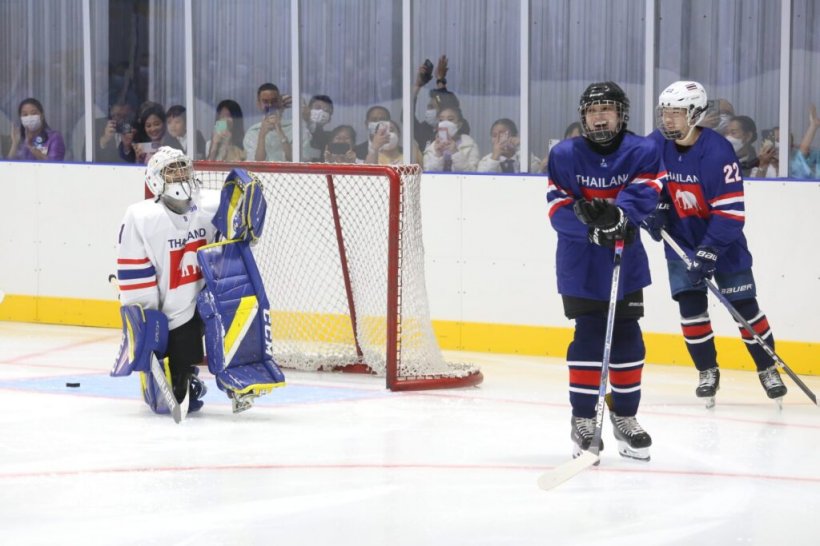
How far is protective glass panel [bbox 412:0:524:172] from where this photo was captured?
24.0 ft

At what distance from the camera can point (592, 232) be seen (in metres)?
4.34

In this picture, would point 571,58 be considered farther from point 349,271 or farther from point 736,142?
point 349,271

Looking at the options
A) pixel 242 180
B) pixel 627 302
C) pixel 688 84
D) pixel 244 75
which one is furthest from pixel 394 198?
pixel 244 75

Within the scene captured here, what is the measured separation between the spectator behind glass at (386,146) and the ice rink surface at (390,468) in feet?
5.02

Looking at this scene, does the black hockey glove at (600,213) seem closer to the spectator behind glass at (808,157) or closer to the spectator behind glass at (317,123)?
the spectator behind glass at (808,157)

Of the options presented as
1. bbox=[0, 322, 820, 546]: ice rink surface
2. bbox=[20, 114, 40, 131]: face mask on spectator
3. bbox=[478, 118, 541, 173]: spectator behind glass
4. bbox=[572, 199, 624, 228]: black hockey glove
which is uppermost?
bbox=[20, 114, 40, 131]: face mask on spectator

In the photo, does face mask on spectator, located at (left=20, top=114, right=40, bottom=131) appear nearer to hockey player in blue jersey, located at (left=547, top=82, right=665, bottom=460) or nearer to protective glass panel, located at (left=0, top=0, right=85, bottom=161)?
protective glass panel, located at (left=0, top=0, right=85, bottom=161)

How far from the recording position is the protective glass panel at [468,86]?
7.31 m

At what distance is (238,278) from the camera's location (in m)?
5.41

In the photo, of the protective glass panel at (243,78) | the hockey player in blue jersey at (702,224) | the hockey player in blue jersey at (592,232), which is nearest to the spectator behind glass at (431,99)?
the protective glass panel at (243,78)

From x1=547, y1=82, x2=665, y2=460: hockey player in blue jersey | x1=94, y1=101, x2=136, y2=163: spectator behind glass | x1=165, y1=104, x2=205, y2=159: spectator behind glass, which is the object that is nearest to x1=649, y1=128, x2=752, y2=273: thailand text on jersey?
x1=547, y1=82, x2=665, y2=460: hockey player in blue jersey

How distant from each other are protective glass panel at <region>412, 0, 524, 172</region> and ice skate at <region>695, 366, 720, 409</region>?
1864mm

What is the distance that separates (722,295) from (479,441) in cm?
110

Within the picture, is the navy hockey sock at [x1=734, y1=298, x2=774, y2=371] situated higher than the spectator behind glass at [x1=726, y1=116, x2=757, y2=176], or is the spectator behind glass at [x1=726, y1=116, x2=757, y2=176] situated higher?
the spectator behind glass at [x1=726, y1=116, x2=757, y2=176]
